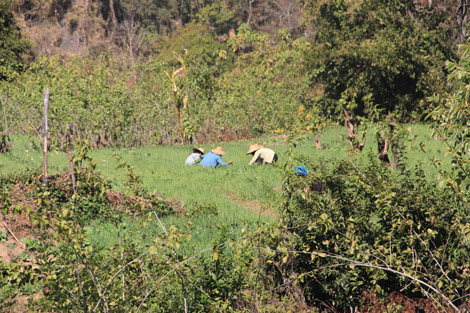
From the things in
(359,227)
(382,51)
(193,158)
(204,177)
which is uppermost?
(359,227)

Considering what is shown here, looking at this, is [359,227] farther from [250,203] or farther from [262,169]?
[262,169]

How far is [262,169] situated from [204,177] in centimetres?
167

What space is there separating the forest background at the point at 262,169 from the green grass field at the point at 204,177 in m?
0.16

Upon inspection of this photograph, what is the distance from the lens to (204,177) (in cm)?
1233

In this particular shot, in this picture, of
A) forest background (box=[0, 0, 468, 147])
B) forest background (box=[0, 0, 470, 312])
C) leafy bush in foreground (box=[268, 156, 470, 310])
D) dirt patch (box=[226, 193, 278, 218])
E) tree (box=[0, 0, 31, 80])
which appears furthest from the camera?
tree (box=[0, 0, 31, 80])

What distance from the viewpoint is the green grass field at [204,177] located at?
8414 mm

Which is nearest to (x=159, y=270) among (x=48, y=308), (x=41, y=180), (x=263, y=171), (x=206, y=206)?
(x=48, y=308)

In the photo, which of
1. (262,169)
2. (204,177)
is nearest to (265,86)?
(262,169)

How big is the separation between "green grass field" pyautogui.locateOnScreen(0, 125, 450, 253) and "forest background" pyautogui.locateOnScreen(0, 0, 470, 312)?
0.16 metres

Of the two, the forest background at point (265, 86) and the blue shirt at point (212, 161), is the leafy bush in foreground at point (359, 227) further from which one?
the forest background at point (265, 86)

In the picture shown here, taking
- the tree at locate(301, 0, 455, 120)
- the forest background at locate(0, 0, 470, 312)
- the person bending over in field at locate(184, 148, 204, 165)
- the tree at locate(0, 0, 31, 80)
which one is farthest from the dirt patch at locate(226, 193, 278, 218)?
the tree at locate(0, 0, 31, 80)

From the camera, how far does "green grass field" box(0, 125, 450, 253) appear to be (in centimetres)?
841

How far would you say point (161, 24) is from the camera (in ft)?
182

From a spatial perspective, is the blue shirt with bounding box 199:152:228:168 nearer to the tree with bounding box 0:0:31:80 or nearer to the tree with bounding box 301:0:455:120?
the tree with bounding box 301:0:455:120
